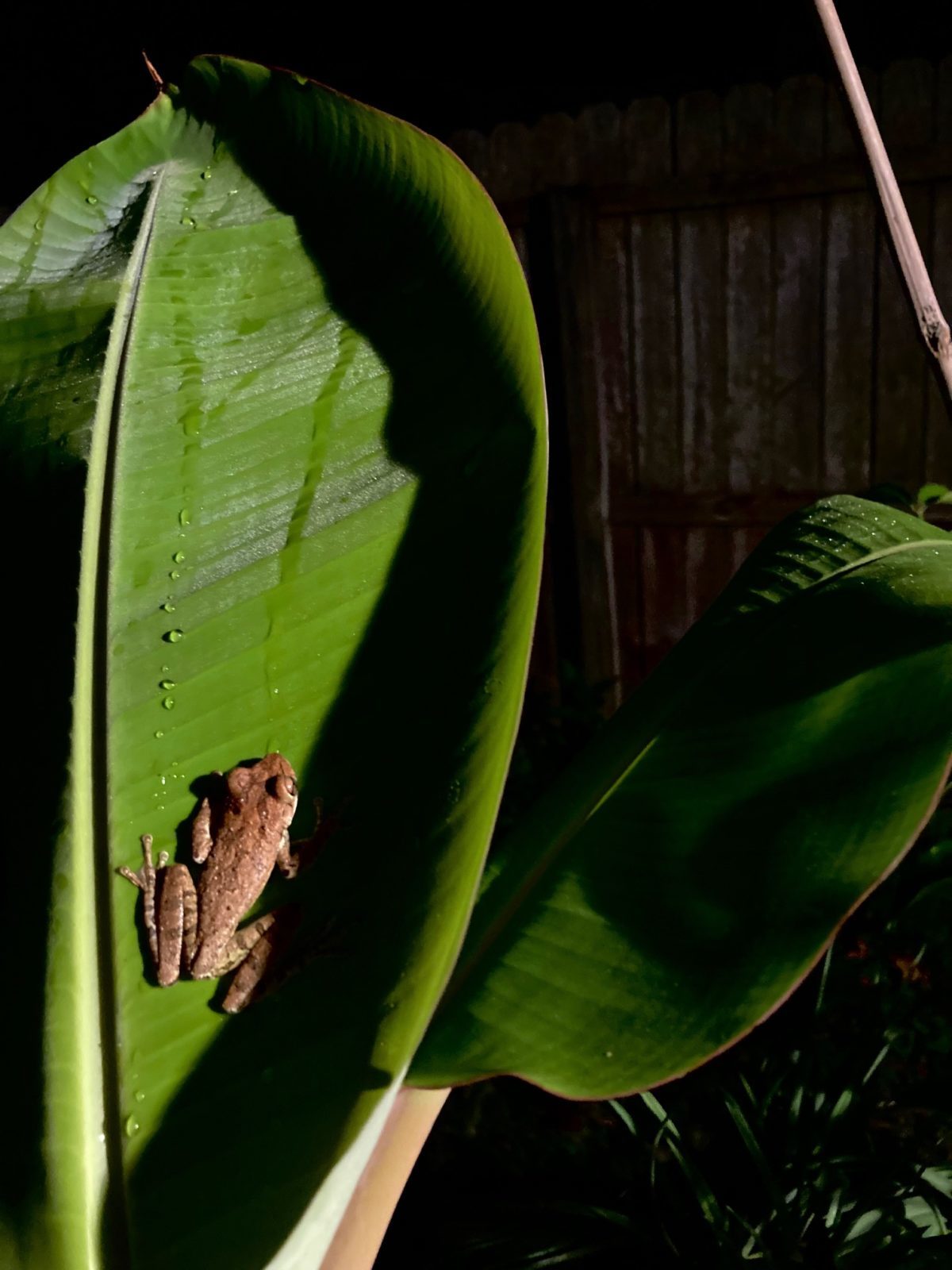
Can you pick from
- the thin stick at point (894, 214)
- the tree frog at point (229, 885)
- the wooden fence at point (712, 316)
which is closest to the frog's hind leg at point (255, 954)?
the tree frog at point (229, 885)

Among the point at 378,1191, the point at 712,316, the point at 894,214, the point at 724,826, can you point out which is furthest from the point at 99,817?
the point at 712,316

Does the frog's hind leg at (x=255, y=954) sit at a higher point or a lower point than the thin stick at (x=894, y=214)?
lower

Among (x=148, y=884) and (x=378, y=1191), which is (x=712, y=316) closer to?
(x=148, y=884)

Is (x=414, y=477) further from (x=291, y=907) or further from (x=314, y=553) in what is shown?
(x=291, y=907)

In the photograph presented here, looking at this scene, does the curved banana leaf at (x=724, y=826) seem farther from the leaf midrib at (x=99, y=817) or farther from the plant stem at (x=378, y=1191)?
the leaf midrib at (x=99, y=817)

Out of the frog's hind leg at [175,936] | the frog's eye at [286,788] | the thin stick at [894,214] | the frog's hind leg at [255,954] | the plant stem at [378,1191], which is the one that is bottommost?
the plant stem at [378,1191]

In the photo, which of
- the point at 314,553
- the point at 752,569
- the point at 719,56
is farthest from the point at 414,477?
the point at 719,56
